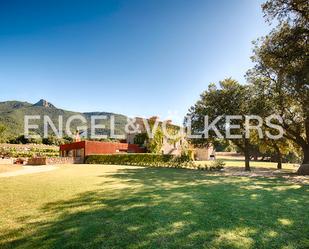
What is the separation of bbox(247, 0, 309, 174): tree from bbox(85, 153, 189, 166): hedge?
11.9m

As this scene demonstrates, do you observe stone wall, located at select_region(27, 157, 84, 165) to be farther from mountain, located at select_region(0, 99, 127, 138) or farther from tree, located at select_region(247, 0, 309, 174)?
mountain, located at select_region(0, 99, 127, 138)

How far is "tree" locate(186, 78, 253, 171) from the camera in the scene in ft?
Result: 91.2

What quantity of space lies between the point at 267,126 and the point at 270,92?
3996 mm

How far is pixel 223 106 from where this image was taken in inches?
1128

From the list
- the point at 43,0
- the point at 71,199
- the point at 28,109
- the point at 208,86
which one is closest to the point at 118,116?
the point at 28,109

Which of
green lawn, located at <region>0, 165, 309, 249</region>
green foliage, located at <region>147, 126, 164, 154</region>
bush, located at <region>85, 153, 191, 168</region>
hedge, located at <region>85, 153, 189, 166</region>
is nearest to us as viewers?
green lawn, located at <region>0, 165, 309, 249</region>

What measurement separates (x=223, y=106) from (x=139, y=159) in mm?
13542

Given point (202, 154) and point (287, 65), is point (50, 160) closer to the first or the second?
point (287, 65)

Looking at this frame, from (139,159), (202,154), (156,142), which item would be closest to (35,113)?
(202,154)

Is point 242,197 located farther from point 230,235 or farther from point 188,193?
point 230,235

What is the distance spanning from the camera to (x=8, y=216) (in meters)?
7.56

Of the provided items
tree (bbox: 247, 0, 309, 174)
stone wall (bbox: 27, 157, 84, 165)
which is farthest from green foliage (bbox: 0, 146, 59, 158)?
Answer: tree (bbox: 247, 0, 309, 174)

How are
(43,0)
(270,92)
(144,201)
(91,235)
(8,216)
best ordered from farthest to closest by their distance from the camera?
(270,92), (43,0), (144,201), (8,216), (91,235)

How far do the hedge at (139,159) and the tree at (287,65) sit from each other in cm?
1191
